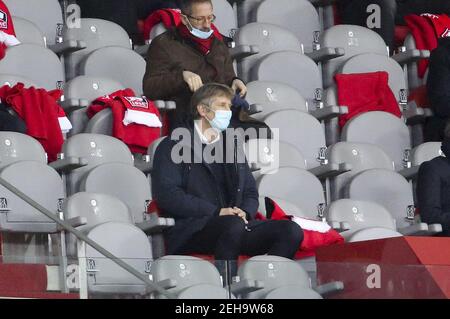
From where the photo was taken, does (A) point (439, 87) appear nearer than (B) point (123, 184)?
No

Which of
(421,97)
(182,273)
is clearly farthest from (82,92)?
(182,273)

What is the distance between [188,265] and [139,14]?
3.36 meters

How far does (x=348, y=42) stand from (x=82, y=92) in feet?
6.14

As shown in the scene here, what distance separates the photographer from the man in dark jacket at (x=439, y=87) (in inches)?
361

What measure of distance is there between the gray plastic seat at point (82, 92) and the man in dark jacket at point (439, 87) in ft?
5.63

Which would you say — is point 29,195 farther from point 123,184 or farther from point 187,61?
point 187,61

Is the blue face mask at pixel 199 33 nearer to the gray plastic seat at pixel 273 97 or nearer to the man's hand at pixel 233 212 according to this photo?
the gray plastic seat at pixel 273 97

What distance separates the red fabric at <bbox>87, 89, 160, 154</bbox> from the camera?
8.28m

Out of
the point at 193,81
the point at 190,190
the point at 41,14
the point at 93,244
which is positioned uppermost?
the point at 41,14

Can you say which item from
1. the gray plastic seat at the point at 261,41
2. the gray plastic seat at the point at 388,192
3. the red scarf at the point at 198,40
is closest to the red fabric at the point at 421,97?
the gray plastic seat at the point at 261,41

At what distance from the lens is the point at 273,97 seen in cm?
902

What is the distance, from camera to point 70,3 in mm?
9516
